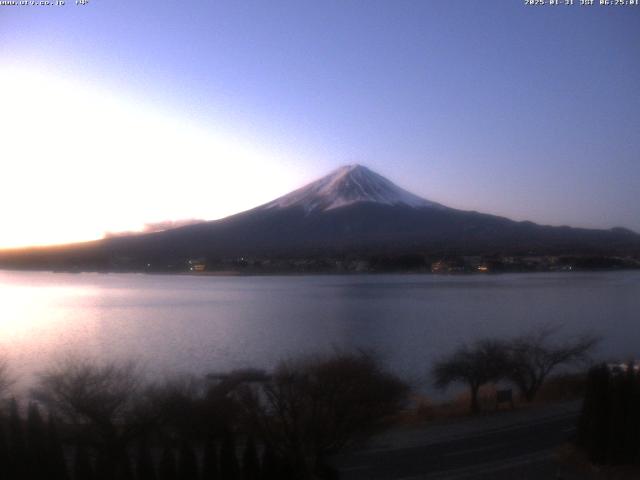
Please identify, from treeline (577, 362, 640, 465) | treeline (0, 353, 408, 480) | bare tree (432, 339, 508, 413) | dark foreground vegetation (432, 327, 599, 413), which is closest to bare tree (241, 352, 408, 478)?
treeline (0, 353, 408, 480)

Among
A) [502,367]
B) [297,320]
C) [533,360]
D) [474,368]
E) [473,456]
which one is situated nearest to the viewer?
[473,456]

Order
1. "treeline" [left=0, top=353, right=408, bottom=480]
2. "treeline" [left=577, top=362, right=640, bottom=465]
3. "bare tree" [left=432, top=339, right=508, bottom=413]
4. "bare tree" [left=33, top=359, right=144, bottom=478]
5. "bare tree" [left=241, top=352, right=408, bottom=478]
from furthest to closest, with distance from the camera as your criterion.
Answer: "bare tree" [left=432, top=339, right=508, bottom=413] < "treeline" [left=577, top=362, right=640, bottom=465] < "bare tree" [left=241, top=352, right=408, bottom=478] < "bare tree" [left=33, top=359, right=144, bottom=478] < "treeline" [left=0, top=353, right=408, bottom=480]

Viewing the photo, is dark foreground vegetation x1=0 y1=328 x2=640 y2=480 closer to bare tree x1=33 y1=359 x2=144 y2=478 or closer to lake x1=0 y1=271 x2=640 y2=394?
bare tree x1=33 y1=359 x2=144 y2=478

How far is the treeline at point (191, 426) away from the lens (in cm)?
488

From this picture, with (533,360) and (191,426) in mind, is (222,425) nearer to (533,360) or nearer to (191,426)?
(191,426)

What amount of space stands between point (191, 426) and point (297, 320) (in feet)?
52.3

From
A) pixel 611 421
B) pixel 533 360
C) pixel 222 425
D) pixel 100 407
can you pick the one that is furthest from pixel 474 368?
pixel 100 407

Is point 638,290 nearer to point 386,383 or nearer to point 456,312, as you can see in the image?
point 456,312

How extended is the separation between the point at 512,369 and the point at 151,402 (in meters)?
6.25

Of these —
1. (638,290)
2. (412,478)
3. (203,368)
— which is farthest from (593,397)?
(638,290)

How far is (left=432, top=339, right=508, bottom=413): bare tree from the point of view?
10422 mm

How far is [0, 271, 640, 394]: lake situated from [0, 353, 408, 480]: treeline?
4.63 meters

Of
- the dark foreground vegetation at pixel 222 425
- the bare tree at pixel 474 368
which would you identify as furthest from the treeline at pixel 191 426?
the bare tree at pixel 474 368

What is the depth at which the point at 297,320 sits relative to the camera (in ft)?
72.0
